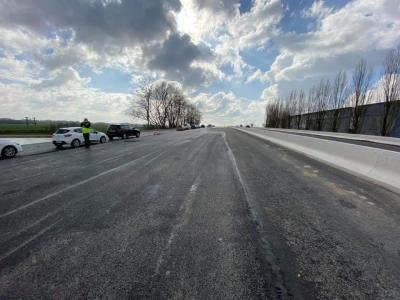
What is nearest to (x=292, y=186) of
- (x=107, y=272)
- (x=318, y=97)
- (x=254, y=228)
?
(x=254, y=228)

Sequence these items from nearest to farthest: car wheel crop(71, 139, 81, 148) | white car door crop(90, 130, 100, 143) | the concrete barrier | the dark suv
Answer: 1. the concrete barrier
2. car wheel crop(71, 139, 81, 148)
3. white car door crop(90, 130, 100, 143)
4. the dark suv

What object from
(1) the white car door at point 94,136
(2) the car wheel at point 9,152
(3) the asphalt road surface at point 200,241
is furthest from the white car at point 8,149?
(3) the asphalt road surface at point 200,241

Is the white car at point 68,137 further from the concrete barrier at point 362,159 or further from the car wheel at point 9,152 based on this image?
the concrete barrier at point 362,159

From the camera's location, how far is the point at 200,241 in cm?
308

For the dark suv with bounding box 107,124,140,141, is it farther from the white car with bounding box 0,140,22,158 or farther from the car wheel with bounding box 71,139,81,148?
the white car with bounding box 0,140,22,158

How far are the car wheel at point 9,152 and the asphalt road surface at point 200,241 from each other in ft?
28.0

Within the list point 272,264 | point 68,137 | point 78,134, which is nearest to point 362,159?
point 272,264

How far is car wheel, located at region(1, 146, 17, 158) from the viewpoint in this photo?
39.4 ft

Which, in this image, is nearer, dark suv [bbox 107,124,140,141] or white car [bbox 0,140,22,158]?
white car [bbox 0,140,22,158]

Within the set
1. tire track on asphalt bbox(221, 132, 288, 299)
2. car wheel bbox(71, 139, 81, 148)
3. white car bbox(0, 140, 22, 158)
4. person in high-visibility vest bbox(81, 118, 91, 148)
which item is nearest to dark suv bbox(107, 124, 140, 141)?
car wheel bbox(71, 139, 81, 148)

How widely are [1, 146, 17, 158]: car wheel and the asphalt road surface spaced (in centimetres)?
853

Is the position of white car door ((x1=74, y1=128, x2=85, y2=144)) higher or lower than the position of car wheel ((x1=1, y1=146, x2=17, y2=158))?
higher

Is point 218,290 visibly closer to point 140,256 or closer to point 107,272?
point 140,256

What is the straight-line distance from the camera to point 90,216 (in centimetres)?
395
